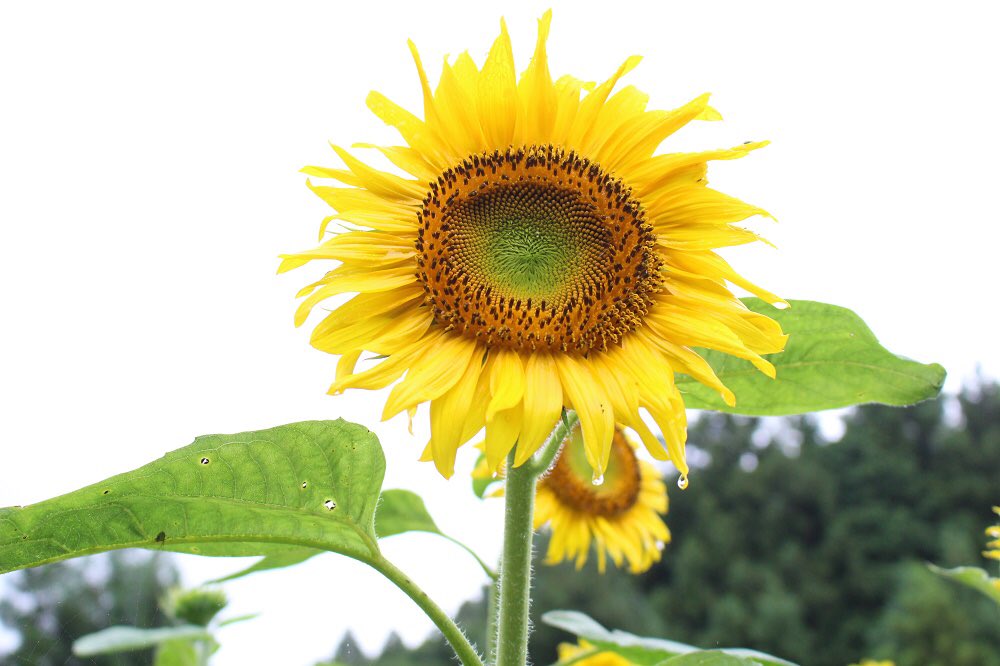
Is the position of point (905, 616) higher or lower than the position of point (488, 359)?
lower

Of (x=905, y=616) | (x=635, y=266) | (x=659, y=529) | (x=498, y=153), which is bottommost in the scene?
(x=905, y=616)

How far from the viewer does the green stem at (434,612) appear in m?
1.32

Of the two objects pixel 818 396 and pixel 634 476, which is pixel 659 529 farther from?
pixel 818 396

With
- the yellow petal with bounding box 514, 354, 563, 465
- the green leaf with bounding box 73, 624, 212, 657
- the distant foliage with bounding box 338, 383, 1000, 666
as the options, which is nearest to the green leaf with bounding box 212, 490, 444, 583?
the green leaf with bounding box 73, 624, 212, 657

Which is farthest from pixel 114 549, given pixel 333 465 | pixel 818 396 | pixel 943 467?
pixel 943 467

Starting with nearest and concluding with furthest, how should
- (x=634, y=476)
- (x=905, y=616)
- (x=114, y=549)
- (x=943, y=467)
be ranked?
(x=114, y=549), (x=634, y=476), (x=905, y=616), (x=943, y=467)

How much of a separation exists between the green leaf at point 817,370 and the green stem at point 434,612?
53cm

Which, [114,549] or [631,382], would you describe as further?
[631,382]

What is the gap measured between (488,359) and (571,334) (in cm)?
14

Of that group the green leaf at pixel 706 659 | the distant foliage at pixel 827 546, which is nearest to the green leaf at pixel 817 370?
the green leaf at pixel 706 659

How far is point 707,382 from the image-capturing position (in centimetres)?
140

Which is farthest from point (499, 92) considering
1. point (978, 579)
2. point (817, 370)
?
point (978, 579)

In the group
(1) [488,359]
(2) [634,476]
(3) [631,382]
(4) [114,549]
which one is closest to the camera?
(4) [114,549]

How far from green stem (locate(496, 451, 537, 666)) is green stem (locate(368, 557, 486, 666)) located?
9cm
